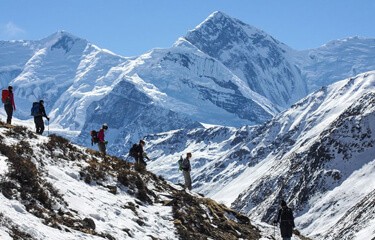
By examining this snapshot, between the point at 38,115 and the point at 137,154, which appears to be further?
the point at 137,154

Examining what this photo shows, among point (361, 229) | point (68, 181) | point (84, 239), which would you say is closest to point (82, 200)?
point (68, 181)

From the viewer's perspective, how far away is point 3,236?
16609 millimetres

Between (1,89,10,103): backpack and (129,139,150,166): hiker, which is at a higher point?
(1,89,10,103): backpack

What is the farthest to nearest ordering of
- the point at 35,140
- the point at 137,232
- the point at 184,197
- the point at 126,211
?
the point at 184,197 < the point at 35,140 < the point at 126,211 < the point at 137,232

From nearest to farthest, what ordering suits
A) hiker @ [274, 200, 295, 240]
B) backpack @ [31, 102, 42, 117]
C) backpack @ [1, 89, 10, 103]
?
hiker @ [274, 200, 295, 240] → backpack @ [31, 102, 42, 117] → backpack @ [1, 89, 10, 103]

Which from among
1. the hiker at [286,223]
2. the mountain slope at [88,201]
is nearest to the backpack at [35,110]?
the mountain slope at [88,201]

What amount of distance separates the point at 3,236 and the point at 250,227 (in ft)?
58.5

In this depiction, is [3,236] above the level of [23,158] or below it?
below

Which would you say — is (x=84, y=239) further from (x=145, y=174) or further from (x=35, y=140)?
(x=145, y=174)

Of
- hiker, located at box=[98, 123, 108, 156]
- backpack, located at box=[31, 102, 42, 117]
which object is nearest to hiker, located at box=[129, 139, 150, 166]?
hiker, located at box=[98, 123, 108, 156]

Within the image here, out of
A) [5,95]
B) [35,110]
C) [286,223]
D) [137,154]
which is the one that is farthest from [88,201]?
[137,154]

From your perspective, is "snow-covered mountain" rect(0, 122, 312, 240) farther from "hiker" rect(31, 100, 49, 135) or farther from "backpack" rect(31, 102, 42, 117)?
"backpack" rect(31, 102, 42, 117)

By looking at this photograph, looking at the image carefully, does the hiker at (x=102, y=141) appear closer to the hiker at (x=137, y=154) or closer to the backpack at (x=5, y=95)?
the hiker at (x=137, y=154)

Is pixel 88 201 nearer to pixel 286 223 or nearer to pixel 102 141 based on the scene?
pixel 286 223
